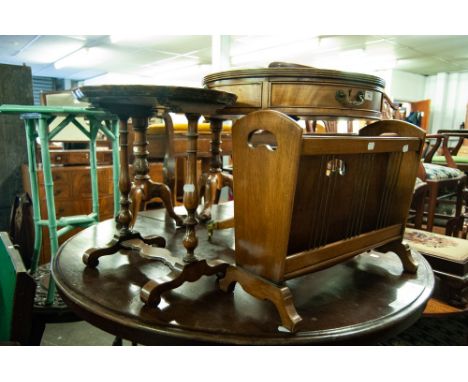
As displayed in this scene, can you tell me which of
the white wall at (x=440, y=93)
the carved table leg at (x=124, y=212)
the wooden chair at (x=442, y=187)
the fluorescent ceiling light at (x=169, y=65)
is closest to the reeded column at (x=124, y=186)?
the carved table leg at (x=124, y=212)

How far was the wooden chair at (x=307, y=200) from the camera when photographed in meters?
0.59

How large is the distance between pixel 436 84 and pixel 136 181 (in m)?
9.08

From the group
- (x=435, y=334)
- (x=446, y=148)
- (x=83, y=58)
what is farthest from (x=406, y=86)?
(x=435, y=334)

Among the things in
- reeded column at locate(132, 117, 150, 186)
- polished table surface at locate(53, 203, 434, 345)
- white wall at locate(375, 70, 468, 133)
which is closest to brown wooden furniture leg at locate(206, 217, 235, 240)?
polished table surface at locate(53, 203, 434, 345)

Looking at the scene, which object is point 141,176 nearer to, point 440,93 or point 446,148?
point 446,148

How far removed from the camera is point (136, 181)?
1.05 metres

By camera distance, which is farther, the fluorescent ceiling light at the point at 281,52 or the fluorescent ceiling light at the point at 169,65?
the fluorescent ceiling light at the point at 169,65

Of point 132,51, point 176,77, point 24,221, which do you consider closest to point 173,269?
point 24,221

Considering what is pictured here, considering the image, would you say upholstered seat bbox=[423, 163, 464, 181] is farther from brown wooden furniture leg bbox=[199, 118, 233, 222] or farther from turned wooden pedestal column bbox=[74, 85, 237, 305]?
turned wooden pedestal column bbox=[74, 85, 237, 305]

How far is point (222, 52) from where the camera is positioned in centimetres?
398

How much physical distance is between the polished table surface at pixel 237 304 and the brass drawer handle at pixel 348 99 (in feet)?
1.41

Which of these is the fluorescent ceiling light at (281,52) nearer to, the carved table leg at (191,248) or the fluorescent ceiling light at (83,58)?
the fluorescent ceiling light at (83,58)

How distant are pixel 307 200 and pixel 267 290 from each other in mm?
196
